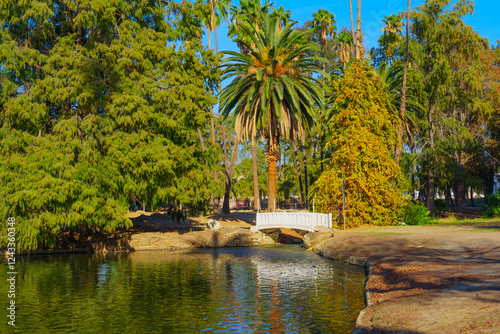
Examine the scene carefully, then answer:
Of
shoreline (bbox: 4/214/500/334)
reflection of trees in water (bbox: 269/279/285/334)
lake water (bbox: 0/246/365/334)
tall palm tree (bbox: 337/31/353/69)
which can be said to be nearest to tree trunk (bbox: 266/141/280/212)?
shoreline (bbox: 4/214/500/334)

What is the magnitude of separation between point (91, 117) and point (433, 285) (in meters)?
21.3

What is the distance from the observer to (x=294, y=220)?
106 feet

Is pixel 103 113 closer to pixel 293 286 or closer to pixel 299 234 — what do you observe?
pixel 299 234

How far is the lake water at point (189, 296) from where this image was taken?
11.4 m

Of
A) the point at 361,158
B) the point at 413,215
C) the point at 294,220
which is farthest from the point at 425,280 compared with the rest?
the point at 413,215

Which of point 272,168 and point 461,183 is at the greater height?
point 272,168

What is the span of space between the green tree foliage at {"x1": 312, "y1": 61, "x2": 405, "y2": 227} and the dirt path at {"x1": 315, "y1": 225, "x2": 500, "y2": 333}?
38.7 feet

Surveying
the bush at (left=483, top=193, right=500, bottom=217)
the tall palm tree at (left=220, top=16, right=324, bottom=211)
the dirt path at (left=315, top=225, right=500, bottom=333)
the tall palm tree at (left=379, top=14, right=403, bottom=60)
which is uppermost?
the tall palm tree at (left=379, top=14, right=403, bottom=60)

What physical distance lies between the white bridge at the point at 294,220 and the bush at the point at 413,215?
6.33 meters

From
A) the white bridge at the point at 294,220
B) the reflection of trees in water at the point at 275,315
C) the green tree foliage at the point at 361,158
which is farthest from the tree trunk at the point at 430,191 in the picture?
the reflection of trees in water at the point at 275,315

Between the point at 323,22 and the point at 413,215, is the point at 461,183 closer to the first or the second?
the point at 413,215

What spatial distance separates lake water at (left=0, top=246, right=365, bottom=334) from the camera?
449 inches

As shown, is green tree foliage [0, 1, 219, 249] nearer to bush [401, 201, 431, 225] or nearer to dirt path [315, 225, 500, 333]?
dirt path [315, 225, 500, 333]

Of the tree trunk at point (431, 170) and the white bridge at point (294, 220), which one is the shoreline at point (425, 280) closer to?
the white bridge at point (294, 220)
